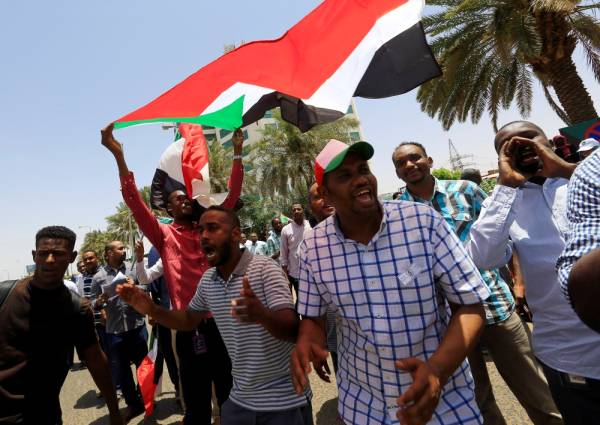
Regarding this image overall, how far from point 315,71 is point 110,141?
4.98ft

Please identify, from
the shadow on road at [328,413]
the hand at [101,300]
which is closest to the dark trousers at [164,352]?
the hand at [101,300]

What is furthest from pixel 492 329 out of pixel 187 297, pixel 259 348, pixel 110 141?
pixel 110 141

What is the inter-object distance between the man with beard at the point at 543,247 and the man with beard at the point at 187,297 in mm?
1958

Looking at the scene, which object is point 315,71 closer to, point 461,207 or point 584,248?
point 461,207

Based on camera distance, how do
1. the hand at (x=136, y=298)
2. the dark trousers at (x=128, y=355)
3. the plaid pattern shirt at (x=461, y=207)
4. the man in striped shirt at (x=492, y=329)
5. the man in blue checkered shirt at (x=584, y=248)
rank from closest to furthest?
the man in blue checkered shirt at (x=584, y=248)
the hand at (x=136, y=298)
the man in striped shirt at (x=492, y=329)
the plaid pattern shirt at (x=461, y=207)
the dark trousers at (x=128, y=355)

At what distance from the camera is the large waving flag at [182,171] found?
11.4 feet

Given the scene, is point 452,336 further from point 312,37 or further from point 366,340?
point 312,37

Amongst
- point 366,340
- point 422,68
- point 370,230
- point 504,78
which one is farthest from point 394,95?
point 504,78

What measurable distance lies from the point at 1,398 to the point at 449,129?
13927 millimetres

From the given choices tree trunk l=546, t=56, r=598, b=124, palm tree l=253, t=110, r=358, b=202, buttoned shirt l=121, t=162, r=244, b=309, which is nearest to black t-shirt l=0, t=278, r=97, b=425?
buttoned shirt l=121, t=162, r=244, b=309

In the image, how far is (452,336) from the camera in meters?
1.40

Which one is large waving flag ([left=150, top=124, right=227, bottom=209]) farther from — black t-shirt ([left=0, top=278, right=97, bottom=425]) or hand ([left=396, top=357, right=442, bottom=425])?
hand ([left=396, top=357, right=442, bottom=425])

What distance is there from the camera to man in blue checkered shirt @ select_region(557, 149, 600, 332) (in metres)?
0.80

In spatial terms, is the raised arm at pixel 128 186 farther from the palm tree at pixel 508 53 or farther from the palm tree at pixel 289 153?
the palm tree at pixel 289 153
